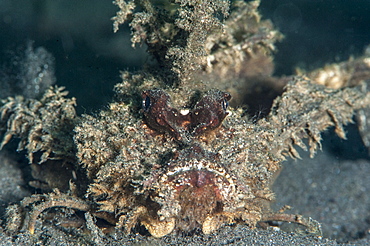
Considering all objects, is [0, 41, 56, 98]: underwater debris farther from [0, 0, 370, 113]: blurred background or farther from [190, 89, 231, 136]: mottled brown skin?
[190, 89, 231, 136]: mottled brown skin

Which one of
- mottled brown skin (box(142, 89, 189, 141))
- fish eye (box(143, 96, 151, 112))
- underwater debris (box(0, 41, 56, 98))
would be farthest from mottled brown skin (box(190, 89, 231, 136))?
underwater debris (box(0, 41, 56, 98))

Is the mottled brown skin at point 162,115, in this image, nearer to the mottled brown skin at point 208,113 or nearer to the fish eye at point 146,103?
the fish eye at point 146,103

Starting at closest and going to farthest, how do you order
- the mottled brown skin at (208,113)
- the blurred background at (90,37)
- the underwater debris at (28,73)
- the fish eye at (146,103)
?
the mottled brown skin at (208,113) → the fish eye at (146,103) → the blurred background at (90,37) → the underwater debris at (28,73)

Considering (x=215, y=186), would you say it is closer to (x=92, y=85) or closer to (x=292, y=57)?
(x=92, y=85)

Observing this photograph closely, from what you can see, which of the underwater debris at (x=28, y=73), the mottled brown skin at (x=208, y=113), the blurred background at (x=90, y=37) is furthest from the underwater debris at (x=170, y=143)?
the underwater debris at (x=28, y=73)

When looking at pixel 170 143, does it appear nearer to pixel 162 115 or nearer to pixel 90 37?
pixel 162 115

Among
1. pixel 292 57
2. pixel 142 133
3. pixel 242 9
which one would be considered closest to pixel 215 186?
pixel 142 133

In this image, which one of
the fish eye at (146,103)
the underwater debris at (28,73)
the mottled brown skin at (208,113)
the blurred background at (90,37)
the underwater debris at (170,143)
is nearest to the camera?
the underwater debris at (170,143)
